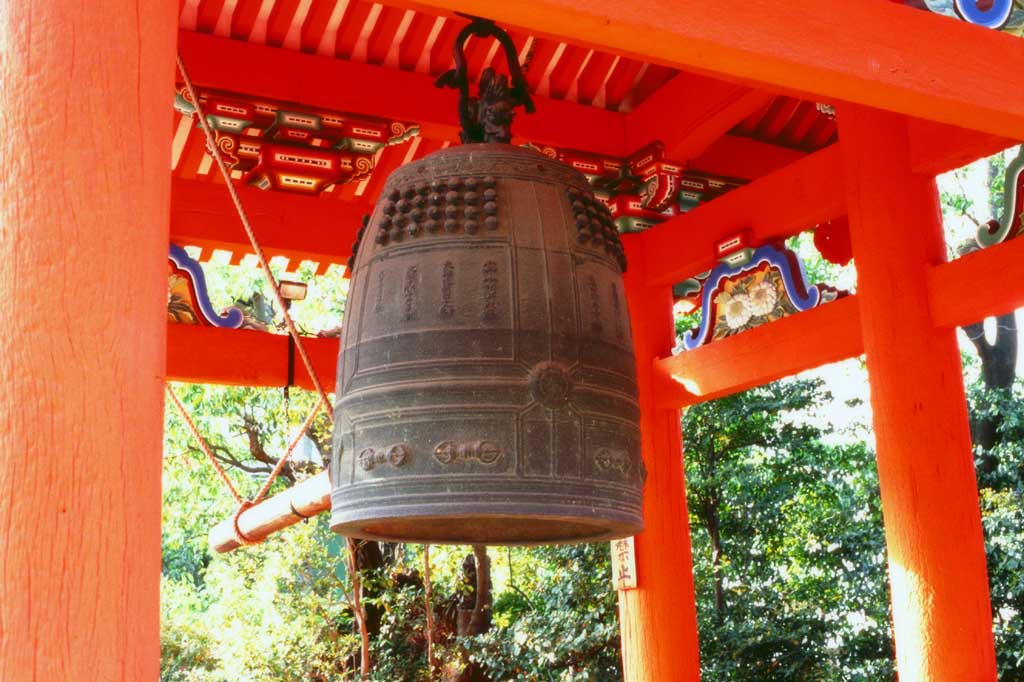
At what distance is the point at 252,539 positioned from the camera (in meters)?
3.82

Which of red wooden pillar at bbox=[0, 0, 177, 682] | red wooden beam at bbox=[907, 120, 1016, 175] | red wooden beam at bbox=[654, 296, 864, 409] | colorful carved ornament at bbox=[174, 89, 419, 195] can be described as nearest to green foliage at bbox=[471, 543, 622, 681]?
red wooden beam at bbox=[654, 296, 864, 409]

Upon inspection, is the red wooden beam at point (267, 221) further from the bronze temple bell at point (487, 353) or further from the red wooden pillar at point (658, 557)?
the bronze temple bell at point (487, 353)

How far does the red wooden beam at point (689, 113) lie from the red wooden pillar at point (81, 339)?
345cm

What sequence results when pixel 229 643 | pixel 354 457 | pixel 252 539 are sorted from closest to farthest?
1. pixel 354 457
2. pixel 252 539
3. pixel 229 643

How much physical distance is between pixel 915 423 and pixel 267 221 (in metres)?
2.75

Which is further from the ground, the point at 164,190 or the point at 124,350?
the point at 164,190

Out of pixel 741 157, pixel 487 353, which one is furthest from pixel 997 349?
pixel 487 353

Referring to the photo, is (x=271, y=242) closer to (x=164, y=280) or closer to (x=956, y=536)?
(x=956, y=536)

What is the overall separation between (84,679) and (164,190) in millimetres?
734

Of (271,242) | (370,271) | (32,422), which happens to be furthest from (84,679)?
(271,242)

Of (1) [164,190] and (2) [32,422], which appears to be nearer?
(2) [32,422]

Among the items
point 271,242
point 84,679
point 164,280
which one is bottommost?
point 84,679

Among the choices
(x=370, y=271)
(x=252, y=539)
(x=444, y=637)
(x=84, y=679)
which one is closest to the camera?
(x=84, y=679)

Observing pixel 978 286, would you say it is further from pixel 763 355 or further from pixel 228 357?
pixel 228 357
